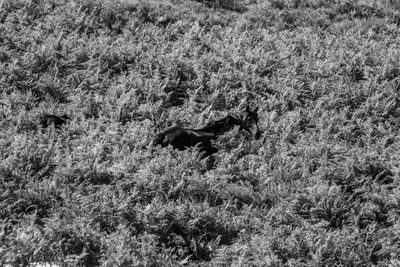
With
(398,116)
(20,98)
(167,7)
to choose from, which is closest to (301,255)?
(398,116)

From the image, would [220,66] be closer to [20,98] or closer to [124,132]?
[124,132]

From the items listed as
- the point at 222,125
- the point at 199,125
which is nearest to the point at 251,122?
the point at 222,125

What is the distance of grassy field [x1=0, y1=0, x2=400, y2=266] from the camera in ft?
24.1

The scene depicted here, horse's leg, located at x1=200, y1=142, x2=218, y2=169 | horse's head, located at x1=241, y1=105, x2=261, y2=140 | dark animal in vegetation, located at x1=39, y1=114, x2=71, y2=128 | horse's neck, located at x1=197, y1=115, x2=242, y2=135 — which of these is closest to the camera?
horse's leg, located at x1=200, y1=142, x2=218, y2=169

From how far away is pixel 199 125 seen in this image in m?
9.84

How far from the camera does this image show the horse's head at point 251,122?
383 inches

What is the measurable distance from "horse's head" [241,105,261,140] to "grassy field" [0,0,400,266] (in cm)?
17

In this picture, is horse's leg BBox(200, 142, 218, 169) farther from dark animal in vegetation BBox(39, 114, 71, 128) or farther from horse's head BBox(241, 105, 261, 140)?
dark animal in vegetation BBox(39, 114, 71, 128)

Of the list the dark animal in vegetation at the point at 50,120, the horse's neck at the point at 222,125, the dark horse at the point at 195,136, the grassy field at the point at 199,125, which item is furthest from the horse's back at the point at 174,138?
the dark animal in vegetation at the point at 50,120

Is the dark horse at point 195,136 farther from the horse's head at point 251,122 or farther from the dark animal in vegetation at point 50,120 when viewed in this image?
the dark animal in vegetation at point 50,120

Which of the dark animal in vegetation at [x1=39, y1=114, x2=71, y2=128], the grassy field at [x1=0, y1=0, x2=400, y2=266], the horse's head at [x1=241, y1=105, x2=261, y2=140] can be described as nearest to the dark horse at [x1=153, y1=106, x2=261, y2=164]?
the horse's head at [x1=241, y1=105, x2=261, y2=140]

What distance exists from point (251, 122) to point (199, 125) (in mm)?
888

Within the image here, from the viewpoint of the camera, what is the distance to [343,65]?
39.6ft

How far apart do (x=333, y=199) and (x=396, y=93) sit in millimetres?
3889
